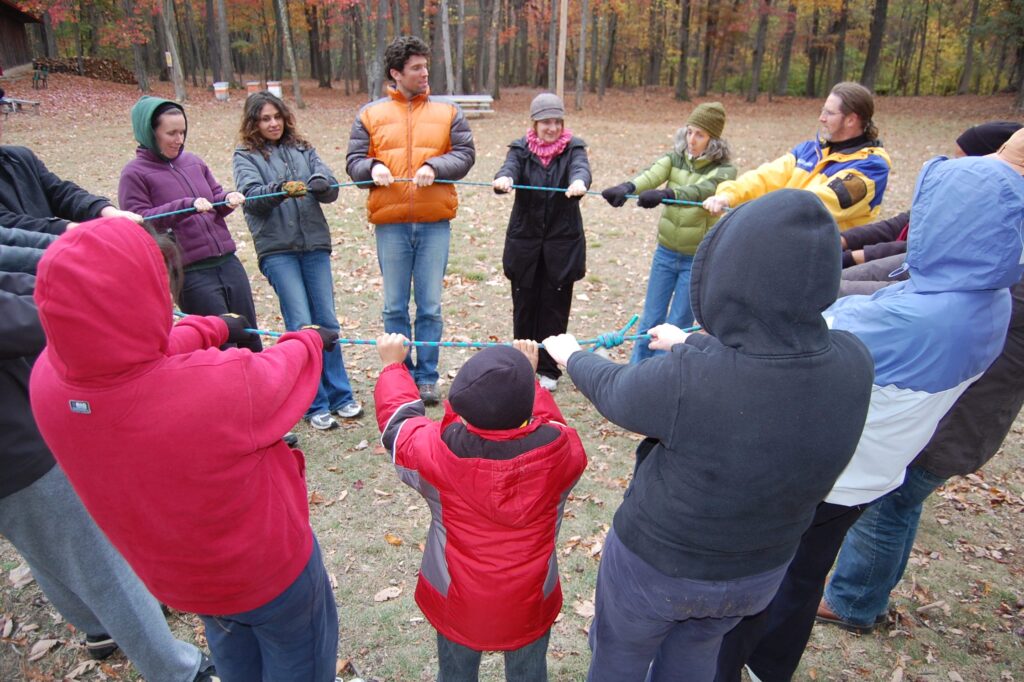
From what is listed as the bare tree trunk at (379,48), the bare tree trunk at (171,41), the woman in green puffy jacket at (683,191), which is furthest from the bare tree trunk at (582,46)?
the woman in green puffy jacket at (683,191)

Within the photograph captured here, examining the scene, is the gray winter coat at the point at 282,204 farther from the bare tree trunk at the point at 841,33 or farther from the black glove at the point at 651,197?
the bare tree trunk at the point at 841,33

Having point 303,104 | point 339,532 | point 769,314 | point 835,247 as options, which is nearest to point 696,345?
point 769,314

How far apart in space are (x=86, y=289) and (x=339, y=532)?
2849 millimetres

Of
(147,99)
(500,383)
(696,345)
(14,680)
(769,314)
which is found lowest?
(14,680)

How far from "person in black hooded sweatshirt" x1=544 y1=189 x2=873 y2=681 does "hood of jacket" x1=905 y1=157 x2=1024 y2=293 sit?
2.44 ft

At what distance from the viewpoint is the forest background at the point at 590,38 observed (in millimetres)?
25298

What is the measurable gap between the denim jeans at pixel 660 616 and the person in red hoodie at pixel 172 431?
1093 mm

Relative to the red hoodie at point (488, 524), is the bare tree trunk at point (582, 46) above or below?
above

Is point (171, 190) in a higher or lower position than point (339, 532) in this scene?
higher

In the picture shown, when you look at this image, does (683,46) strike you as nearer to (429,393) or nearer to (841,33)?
(841,33)

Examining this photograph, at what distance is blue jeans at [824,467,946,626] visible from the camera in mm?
3104

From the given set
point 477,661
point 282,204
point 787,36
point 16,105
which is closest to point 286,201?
point 282,204

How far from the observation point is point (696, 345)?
187 cm

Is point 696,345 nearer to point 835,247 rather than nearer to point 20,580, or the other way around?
point 835,247
